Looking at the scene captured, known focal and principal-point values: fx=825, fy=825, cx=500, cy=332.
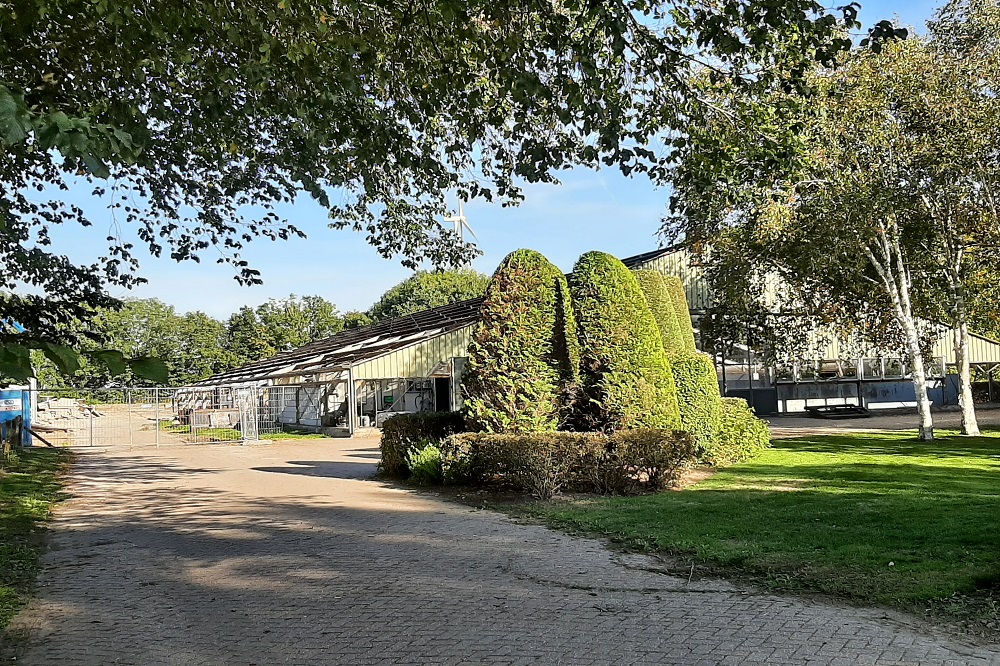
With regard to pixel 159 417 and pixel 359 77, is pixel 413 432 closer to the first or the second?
pixel 359 77

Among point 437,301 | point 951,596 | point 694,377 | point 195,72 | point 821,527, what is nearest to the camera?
point 951,596

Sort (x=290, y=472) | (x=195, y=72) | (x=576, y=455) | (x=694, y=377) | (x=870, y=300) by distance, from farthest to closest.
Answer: (x=870, y=300), (x=290, y=472), (x=694, y=377), (x=576, y=455), (x=195, y=72)

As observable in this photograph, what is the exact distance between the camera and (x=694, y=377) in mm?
17641

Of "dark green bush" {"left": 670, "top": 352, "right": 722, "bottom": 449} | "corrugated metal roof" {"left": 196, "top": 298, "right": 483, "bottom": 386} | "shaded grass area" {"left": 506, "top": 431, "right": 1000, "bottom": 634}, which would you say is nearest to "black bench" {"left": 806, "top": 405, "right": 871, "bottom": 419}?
"corrugated metal roof" {"left": 196, "top": 298, "right": 483, "bottom": 386}

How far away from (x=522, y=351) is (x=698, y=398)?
5.03m

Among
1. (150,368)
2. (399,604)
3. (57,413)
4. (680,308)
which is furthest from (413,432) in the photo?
(57,413)

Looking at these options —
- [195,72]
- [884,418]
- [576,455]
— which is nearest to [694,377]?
[576,455]

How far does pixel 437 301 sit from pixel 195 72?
6857 centimetres

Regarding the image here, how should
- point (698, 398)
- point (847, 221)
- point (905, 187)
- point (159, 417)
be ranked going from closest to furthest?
point (698, 398) → point (847, 221) → point (905, 187) → point (159, 417)

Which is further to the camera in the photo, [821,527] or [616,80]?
[821,527]

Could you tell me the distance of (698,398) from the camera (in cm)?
1738

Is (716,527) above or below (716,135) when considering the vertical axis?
below

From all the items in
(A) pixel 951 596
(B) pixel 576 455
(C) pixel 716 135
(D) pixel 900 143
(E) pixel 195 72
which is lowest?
(A) pixel 951 596

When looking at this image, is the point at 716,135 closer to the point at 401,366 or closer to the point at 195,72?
the point at 195,72
